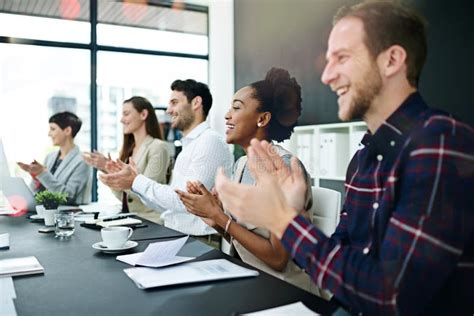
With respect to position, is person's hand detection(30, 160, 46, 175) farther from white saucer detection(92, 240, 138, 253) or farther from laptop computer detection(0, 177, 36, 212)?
white saucer detection(92, 240, 138, 253)

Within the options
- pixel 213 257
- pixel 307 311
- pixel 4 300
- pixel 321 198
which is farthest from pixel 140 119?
pixel 307 311

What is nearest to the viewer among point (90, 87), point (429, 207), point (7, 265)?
point (429, 207)

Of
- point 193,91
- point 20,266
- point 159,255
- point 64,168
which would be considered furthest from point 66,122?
point 159,255

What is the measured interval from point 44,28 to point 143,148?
8.40ft

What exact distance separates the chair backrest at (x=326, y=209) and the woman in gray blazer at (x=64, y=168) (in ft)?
6.32

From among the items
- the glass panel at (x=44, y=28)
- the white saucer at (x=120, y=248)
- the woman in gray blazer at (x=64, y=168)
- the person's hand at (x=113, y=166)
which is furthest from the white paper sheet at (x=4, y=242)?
the glass panel at (x=44, y=28)

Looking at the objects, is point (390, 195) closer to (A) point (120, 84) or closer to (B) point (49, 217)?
(B) point (49, 217)

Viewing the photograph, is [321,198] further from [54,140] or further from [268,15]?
[268,15]

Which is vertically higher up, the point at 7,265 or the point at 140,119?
the point at 140,119

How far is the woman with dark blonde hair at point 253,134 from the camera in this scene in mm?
1594

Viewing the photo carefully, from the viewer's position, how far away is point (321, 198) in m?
1.80

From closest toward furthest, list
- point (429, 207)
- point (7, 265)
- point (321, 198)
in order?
1. point (429, 207)
2. point (7, 265)
3. point (321, 198)

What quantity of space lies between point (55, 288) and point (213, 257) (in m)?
0.47

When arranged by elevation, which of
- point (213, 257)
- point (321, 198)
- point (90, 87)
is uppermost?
point (90, 87)
